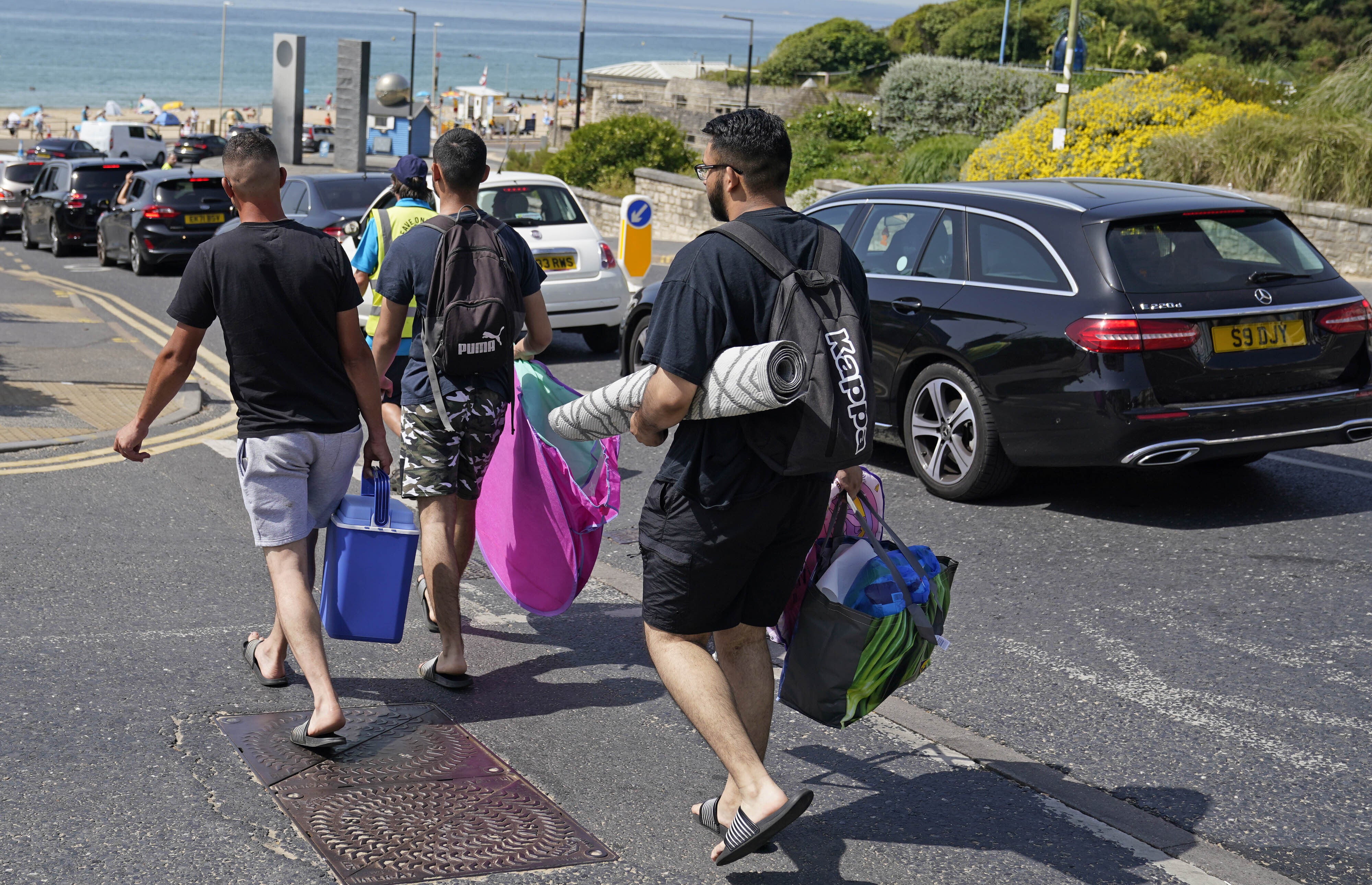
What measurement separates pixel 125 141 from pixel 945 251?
57635 mm

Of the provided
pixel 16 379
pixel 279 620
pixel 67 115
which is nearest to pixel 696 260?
pixel 279 620

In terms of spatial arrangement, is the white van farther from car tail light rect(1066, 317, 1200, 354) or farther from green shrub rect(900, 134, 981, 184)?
car tail light rect(1066, 317, 1200, 354)

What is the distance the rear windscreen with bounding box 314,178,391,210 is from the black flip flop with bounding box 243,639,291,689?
1133 centimetres

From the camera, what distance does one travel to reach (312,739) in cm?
408

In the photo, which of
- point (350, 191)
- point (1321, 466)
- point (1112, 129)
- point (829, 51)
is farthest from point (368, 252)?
point (829, 51)

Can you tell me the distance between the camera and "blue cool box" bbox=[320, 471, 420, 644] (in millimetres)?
4410

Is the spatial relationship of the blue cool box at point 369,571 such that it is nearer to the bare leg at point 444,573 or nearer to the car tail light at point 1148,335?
the bare leg at point 444,573

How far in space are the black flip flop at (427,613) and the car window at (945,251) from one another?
353 centimetres

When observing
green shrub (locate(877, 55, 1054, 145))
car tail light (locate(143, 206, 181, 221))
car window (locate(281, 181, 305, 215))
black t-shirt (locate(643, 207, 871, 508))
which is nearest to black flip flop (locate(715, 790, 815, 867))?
black t-shirt (locate(643, 207, 871, 508))

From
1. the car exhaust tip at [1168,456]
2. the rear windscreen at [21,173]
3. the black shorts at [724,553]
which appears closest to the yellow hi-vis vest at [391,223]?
the black shorts at [724,553]

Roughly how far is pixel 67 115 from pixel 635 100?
5844 centimetres

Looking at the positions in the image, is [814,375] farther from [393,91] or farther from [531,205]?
[393,91]

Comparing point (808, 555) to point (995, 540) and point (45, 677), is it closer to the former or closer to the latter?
point (45, 677)

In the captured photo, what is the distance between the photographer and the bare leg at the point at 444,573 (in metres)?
4.79
